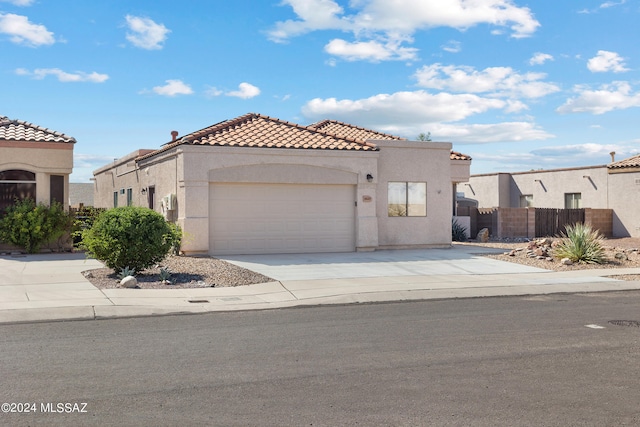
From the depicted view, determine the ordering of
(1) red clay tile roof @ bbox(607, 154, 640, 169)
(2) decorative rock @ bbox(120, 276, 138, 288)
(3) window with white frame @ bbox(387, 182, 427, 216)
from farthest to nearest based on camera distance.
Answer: (1) red clay tile roof @ bbox(607, 154, 640, 169), (3) window with white frame @ bbox(387, 182, 427, 216), (2) decorative rock @ bbox(120, 276, 138, 288)

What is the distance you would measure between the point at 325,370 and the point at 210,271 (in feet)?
31.3

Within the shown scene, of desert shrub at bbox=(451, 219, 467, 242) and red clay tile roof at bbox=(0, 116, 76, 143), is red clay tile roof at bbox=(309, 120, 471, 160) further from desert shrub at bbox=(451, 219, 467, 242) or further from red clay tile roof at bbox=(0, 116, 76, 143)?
red clay tile roof at bbox=(0, 116, 76, 143)

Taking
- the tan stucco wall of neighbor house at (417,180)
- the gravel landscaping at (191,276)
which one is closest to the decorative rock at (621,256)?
the tan stucco wall of neighbor house at (417,180)

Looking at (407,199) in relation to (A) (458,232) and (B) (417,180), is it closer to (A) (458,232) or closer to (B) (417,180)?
(B) (417,180)

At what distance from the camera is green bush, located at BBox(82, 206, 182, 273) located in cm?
1521

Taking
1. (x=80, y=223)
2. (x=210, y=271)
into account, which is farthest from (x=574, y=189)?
(x=210, y=271)

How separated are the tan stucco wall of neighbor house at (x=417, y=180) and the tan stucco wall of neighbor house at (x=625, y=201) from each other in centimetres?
1360

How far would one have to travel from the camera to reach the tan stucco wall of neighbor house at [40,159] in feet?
70.1

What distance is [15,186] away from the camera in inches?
849

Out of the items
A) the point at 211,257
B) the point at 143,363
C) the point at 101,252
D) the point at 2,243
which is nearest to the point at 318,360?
the point at 143,363

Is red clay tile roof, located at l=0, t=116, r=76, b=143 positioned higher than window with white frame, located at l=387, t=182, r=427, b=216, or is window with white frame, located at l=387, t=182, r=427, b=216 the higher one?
red clay tile roof, located at l=0, t=116, r=76, b=143

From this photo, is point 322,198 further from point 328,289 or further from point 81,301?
point 81,301

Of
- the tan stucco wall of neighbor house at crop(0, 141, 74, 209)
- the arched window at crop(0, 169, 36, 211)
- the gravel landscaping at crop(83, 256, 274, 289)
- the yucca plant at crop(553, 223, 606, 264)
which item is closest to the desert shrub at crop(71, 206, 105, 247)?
the tan stucco wall of neighbor house at crop(0, 141, 74, 209)

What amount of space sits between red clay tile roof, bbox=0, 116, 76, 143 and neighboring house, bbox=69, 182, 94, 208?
27129mm
